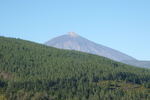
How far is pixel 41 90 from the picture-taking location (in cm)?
15062

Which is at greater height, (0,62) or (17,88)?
(0,62)

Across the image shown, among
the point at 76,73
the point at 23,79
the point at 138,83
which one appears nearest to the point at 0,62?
the point at 23,79

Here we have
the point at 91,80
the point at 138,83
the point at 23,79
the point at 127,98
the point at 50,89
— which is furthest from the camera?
the point at 138,83

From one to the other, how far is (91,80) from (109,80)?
45.2 feet

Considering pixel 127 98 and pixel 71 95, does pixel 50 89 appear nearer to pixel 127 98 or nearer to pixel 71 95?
pixel 71 95

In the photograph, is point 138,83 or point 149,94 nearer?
point 149,94

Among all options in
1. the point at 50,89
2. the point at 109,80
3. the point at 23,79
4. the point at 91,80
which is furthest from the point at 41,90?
the point at 109,80

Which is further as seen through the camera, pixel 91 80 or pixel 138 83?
pixel 138 83

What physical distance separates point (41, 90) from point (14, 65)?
5286 centimetres

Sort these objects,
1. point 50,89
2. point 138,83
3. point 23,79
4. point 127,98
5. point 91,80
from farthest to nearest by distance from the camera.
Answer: point 138,83, point 91,80, point 23,79, point 50,89, point 127,98

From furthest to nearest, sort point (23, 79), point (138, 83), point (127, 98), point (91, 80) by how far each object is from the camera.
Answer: point (138, 83) → point (91, 80) → point (23, 79) → point (127, 98)

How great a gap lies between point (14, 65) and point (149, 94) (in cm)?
8983

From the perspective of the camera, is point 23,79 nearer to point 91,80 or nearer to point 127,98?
point 91,80

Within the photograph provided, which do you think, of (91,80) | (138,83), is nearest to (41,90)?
(91,80)
